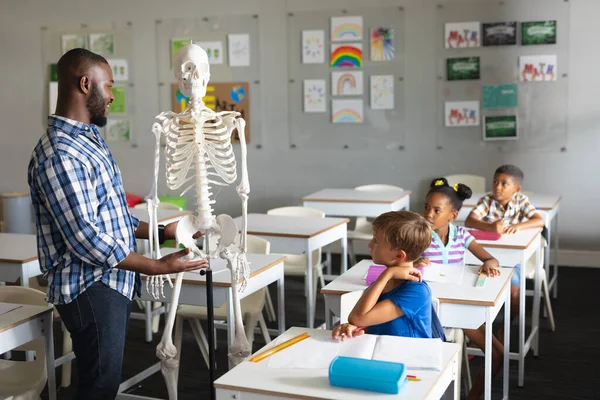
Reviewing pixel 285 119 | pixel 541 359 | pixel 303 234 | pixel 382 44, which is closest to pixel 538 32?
pixel 382 44

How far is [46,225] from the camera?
2.35 metres

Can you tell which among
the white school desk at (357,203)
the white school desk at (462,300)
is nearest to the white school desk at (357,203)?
the white school desk at (357,203)

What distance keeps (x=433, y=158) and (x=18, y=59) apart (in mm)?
4565

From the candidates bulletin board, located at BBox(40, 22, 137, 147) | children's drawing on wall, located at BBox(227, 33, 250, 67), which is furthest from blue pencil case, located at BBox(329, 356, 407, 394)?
bulletin board, located at BBox(40, 22, 137, 147)

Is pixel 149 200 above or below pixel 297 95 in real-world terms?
below

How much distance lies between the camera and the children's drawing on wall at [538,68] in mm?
6285

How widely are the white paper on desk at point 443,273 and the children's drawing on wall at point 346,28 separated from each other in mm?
3902

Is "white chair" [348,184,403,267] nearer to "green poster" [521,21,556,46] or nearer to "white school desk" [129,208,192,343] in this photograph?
"white school desk" [129,208,192,343]

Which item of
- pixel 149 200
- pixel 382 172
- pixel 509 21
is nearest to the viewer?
pixel 149 200

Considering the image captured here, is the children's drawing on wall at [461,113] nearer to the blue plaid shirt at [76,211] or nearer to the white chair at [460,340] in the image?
the white chair at [460,340]

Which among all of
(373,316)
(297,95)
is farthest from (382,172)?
(373,316)

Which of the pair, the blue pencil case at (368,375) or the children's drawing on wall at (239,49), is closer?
the blue pencil case at (368,375)

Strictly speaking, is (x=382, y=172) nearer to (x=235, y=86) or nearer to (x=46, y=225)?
(x=235, y=86)

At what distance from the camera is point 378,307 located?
2371 mm
